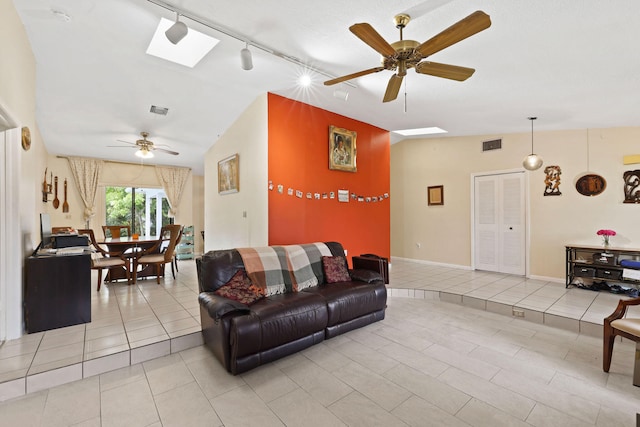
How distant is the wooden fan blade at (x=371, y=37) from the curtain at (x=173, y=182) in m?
7.33

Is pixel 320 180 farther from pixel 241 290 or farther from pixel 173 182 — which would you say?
pixel 173 182

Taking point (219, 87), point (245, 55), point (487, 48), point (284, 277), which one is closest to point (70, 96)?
point (219, 87)

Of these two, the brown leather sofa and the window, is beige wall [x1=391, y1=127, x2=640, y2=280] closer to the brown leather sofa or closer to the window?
the brown leather sofa

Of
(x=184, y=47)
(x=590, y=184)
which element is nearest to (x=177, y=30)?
(x=184, y=47)

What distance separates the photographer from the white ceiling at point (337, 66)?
2334 mm

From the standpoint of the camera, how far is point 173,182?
803cm

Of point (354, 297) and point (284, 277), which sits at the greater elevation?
point (284, 277)

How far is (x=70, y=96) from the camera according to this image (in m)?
4.17

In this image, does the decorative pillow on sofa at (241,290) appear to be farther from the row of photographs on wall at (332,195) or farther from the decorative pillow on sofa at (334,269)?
the row of photographs on wall at (332,195)

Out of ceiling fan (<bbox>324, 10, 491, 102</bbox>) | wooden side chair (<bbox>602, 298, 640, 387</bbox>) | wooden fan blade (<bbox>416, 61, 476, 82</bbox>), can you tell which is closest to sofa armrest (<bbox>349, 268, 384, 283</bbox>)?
wooden side chair (<bbox>602, 298, 640, 387</bbox>)

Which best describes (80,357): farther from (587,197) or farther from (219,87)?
(587,197)

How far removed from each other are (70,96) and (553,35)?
5828 mm

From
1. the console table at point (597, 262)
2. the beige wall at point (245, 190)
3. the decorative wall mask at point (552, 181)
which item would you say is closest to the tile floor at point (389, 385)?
the console table at point (597, 262)

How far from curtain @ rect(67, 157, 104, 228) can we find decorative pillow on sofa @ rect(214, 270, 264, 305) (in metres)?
6.12
